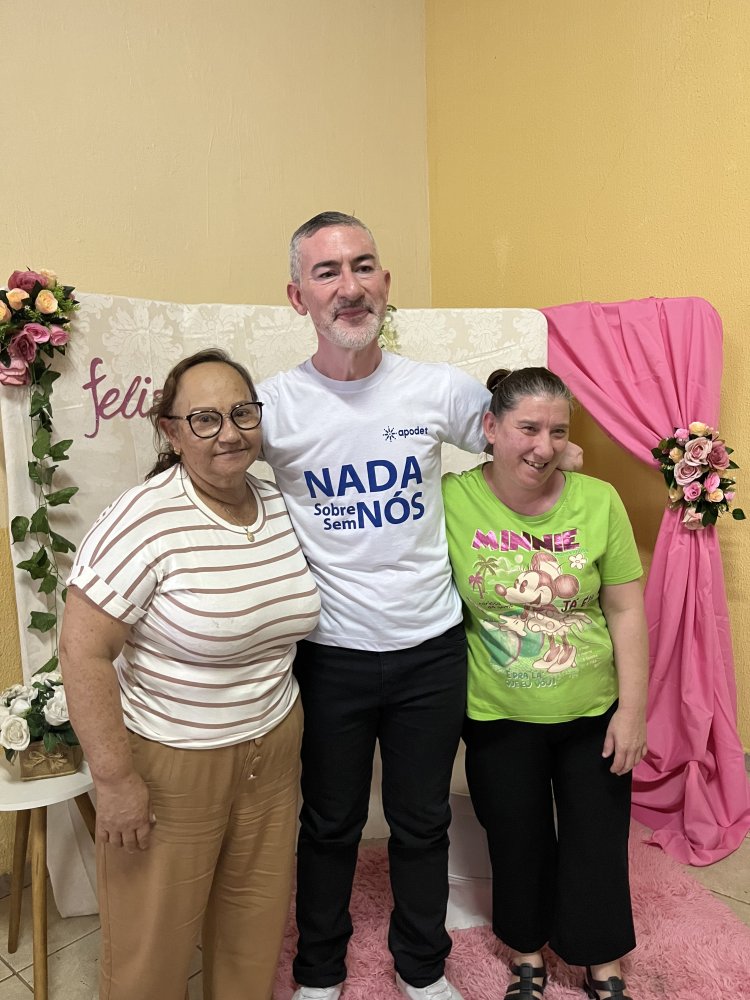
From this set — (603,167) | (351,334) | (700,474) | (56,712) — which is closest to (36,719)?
(56,712)

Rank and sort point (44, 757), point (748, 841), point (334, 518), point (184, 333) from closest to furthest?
point (334, 518) → point (44, 757) → point (184, 333) → point (748, 841)

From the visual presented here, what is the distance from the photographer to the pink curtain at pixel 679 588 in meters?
2.23

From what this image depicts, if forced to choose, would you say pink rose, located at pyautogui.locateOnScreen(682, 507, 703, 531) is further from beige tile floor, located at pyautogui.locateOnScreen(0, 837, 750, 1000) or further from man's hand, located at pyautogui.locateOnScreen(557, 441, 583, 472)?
beige tile floor, located at pyautogui.locateOnScreen(0, 837, 750, 1000)

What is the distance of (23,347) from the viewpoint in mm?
1775

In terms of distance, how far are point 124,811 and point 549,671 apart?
78 cm

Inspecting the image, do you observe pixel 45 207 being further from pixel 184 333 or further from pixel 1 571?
pixel 1 571

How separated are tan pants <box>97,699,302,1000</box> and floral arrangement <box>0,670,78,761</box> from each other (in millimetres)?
468

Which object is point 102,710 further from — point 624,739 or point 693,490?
point 693,490

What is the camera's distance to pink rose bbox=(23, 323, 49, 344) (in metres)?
1.77

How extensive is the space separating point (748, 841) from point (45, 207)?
8.54 feet

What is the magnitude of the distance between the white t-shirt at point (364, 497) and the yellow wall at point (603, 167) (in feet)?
4.42

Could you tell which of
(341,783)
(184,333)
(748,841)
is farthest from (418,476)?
(748,841)

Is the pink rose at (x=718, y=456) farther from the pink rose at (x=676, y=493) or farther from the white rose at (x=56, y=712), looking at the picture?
the white rose at (x=56, y=712)

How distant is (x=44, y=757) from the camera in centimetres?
175
